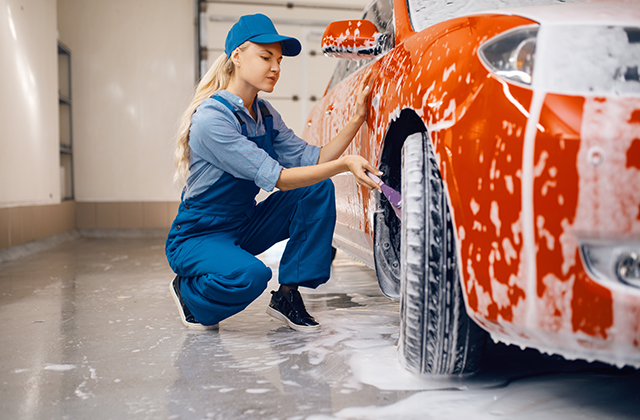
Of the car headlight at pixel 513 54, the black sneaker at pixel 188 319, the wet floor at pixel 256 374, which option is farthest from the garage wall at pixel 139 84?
the car headlight at pixel 513 54

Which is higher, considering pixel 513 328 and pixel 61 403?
pixel 513 328

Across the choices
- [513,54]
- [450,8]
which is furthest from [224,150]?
[513,54]

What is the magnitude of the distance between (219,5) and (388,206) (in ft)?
17.1

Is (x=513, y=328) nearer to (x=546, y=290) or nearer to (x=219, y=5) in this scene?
(x=546, y=290)

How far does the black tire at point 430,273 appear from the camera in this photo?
117cm

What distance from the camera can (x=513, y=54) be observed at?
101 cm

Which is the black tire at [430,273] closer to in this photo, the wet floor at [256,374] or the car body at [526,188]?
→ the car body at [526,188]

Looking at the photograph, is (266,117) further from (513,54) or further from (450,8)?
(513,54)

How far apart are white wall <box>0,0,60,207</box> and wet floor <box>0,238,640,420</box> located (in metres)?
2.20

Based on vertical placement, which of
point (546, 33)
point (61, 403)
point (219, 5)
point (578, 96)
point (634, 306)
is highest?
point (219, 5)

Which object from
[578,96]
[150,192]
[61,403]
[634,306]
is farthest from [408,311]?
[150,192]

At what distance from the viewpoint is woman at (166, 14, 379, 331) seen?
5.84 ft

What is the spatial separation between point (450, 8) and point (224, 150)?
853mm

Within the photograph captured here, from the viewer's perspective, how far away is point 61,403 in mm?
1255
